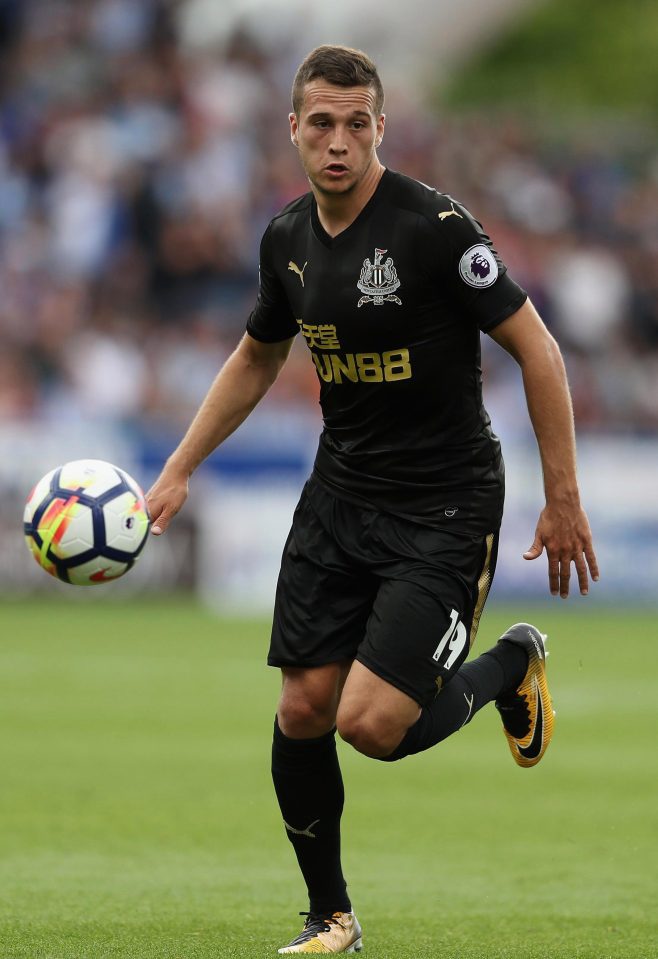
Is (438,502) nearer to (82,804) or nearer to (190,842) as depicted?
(190,842)

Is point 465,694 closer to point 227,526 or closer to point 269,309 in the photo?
point 269,309

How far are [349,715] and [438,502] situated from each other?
0.74 m

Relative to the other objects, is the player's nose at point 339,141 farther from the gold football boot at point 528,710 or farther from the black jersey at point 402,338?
the gold football boot at point 528,710

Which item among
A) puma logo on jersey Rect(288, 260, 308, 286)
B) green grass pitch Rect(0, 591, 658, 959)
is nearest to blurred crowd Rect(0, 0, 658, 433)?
green grass pitch Rect(0, 591, 658, 959)

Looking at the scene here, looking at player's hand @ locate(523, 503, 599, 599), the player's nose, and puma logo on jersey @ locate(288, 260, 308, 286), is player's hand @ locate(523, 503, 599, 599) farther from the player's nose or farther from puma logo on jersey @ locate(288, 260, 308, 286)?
the player's nose

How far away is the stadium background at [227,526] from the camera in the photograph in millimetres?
6152

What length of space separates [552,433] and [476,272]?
1.73ft

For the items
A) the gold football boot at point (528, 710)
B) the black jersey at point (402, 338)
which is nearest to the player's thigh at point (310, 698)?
the black jersey at point (402, 338)

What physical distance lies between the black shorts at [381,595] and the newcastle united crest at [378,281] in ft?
2.23

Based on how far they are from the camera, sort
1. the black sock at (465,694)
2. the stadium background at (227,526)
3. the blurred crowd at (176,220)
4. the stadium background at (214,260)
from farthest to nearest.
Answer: the blurred crowd at (176,220) → the stadium background at (214,260) → the stadium background at (227,526) → the black sock at (465,694)

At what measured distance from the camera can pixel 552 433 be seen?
200 inches

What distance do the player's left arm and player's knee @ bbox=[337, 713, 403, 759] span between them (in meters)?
0.67

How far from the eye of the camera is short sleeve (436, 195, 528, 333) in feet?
16.7

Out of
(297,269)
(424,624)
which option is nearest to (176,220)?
(297,269)
